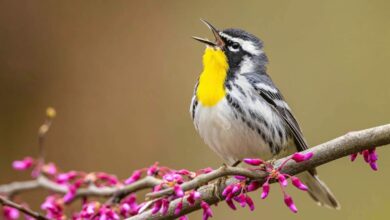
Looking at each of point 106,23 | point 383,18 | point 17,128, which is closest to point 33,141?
point 17,128

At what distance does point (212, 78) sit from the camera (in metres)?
4.38

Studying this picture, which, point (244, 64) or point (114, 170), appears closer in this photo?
point (244, 64)

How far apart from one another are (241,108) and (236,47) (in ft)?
1.52

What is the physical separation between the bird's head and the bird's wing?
9cm

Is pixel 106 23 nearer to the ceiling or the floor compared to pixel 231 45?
nearer to the ceiling

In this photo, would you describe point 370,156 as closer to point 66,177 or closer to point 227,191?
point 227,191

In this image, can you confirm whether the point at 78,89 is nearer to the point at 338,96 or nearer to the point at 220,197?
the point at 338,96

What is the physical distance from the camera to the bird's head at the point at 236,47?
14.9 ft

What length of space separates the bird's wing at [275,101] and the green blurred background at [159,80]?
1.62m

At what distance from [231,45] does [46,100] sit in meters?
2.48

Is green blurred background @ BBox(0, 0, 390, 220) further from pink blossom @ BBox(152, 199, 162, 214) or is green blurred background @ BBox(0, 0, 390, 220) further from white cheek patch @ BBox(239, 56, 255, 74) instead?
pink blossom @ BBox(152, 199, 162, 214)

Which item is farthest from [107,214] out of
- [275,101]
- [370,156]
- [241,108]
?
[275,101]

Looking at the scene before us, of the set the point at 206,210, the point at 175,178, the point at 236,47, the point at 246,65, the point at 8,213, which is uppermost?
the point at 236,47

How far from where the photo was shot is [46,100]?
652 centimetres
